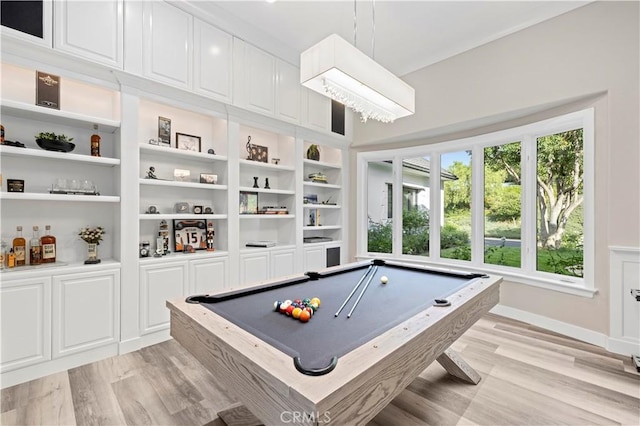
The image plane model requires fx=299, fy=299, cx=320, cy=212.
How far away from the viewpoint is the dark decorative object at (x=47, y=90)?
2402 millimetres

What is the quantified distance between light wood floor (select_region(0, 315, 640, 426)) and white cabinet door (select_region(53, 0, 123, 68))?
254cm

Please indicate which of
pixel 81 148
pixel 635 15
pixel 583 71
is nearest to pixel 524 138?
pixel 583 71

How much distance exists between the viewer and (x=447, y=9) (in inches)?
120

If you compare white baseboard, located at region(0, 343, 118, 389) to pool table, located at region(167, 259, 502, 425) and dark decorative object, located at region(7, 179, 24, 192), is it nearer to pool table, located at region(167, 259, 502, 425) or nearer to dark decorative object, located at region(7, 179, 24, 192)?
dark decorative object, located at region(7, 179, 24, 192)

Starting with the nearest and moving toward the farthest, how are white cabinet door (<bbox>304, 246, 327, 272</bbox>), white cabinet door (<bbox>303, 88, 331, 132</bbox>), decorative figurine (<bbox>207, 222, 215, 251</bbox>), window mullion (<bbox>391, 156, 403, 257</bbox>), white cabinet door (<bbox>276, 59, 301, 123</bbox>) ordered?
decorative figurine (<bbox>207, 222, 215, 251</bbox>)
white cabinet door (<bbox>276, 59, 301, 123</bbox>)
white cabinet door (<bbox>303, 88, 331, 132</bbox>)
white cabinet door (<bbox>304, 246, 327, 272</bbox>)
window mullion (<bbox>391, 156, 403, 257</bbox>)

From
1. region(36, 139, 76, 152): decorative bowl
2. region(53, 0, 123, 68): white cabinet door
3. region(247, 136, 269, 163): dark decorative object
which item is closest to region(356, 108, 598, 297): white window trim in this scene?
region(247, 136, 269, 163): dark decorative object

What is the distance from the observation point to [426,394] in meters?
2.09

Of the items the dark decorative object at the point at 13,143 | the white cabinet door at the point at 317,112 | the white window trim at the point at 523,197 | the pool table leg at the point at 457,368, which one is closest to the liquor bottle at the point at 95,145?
the dark decorative object at the point at 13,143

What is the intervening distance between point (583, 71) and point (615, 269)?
1.89m

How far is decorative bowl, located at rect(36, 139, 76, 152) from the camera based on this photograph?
2385 mm

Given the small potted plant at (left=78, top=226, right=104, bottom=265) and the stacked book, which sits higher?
the stacked book

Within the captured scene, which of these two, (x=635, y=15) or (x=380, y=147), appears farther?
(x=380, y=147)

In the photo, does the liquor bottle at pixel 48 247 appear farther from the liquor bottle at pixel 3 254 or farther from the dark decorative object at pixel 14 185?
the dark decorative object at pixel 14 185

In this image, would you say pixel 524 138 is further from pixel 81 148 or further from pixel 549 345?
pixel 81 148
